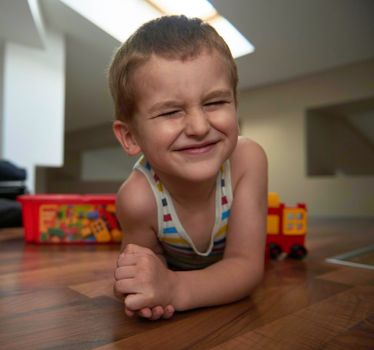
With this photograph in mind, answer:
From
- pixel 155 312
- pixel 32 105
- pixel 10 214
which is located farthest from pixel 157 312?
pixel 32 105

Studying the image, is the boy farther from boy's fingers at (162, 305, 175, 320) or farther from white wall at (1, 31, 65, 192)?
white wall at (1, 31, 65, 192)

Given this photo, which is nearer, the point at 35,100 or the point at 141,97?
the point at 141,97

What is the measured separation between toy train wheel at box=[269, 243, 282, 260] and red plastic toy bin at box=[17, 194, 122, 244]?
27.5 inches

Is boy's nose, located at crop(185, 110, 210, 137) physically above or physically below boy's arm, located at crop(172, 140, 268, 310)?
above

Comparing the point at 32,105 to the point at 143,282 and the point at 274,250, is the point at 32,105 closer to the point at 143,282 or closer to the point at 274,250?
the point at 274,250

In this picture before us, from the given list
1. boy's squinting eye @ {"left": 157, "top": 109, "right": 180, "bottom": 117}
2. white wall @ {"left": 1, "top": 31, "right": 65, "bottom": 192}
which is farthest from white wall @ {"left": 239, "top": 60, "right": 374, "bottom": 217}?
boy's squinting eye @ {"left": 157, "top": 109, "right": 180, "bottom": 117}

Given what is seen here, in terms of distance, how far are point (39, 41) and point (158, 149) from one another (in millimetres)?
2499

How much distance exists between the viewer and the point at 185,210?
79 cm

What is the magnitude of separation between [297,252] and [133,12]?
239cm

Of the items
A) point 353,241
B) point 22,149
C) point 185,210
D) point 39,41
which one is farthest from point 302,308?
point 39,41

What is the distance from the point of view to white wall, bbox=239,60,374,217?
10.8ft

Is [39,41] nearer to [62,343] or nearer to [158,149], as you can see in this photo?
[158,149]

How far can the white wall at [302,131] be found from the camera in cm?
329

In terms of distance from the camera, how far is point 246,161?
80cm
